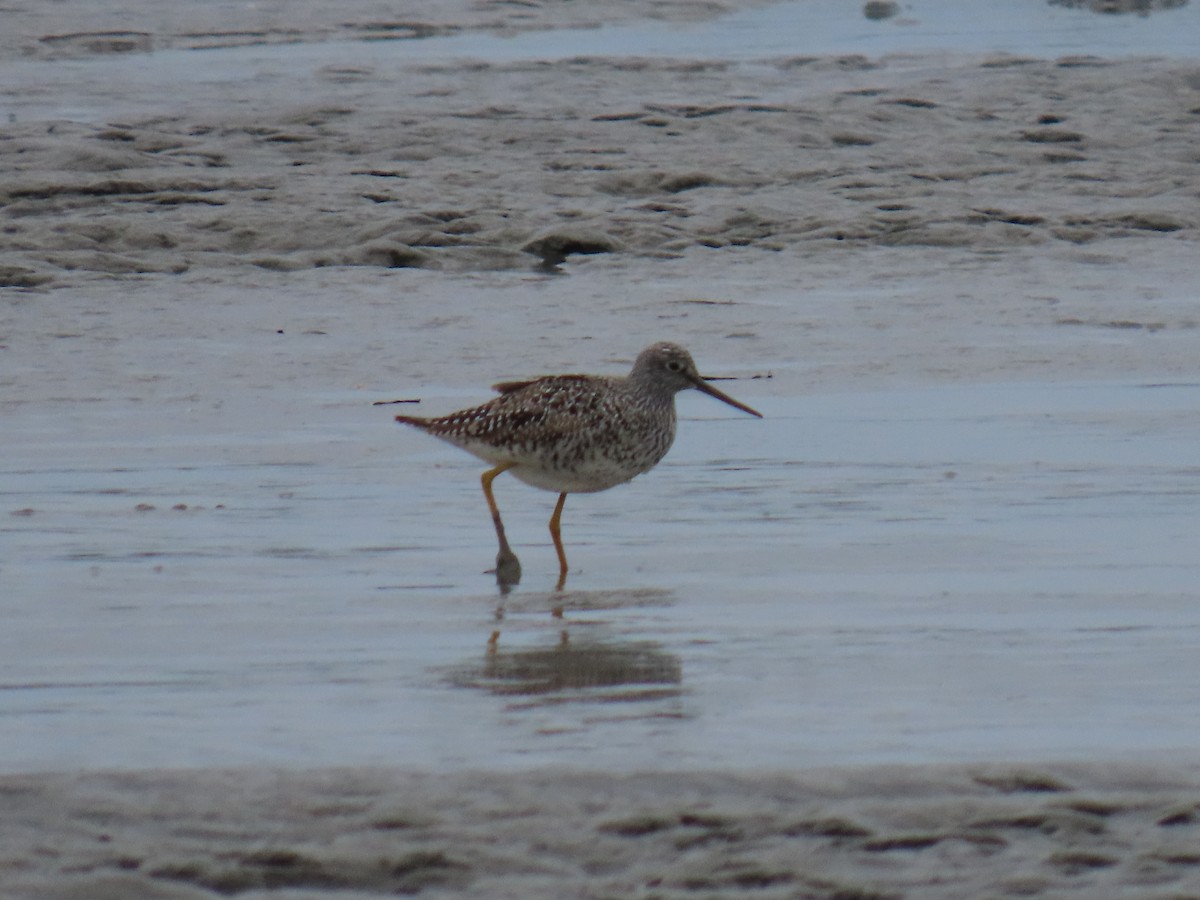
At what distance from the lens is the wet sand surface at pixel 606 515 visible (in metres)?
4.40

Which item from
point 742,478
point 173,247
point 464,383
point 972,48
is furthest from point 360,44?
point 742,478

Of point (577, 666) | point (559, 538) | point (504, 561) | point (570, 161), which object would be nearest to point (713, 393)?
point (559, 538)

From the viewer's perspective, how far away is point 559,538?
24.2 feet

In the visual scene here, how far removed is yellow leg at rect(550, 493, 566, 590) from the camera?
7.09 metres

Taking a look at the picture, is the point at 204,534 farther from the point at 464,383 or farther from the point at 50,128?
the point at 50,128

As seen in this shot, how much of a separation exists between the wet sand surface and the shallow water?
0.08 ft

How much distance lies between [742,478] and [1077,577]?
6.31 ft

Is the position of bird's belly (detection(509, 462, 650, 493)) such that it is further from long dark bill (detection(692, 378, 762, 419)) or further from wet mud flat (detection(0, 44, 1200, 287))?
wet mud flat (detection(0, 44, 1200, 287))

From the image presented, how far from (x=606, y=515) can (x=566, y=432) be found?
0.69m

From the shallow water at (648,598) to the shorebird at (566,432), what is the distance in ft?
0.78

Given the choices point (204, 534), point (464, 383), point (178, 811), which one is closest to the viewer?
point (178, 811)

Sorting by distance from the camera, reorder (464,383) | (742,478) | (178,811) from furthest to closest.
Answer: (464,383) < (742,478) < (178,811)

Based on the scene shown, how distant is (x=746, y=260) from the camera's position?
13508 mm

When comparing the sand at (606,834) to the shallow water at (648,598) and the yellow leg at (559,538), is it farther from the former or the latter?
the yellow leg at (559,538)
